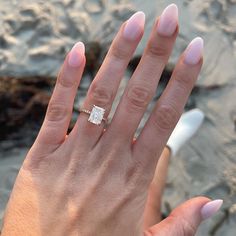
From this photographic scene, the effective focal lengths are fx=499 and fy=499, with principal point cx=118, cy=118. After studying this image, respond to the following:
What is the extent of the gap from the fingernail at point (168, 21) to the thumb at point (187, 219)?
45 cm

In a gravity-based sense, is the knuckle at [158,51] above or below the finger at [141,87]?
above

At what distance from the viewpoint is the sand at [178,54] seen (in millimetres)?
2035

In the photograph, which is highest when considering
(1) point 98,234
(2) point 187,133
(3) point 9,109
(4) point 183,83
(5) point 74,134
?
(4) point 183,83

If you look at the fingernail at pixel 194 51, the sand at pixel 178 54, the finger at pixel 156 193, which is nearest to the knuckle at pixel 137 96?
the fingernail at pixel 194 51

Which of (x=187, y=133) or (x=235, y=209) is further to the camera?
(x=187, y=133)

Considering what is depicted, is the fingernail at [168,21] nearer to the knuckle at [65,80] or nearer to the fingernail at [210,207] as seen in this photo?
the knuckle at [65,80]

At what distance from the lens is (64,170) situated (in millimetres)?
1280

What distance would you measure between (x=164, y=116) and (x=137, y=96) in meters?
0.09

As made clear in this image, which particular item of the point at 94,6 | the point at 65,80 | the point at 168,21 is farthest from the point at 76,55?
the point at 94,6

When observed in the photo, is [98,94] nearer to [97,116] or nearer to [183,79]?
[97,116]

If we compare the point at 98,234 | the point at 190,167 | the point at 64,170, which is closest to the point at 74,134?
the point at 64,170

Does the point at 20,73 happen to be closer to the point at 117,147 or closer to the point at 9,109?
the point at 9,109

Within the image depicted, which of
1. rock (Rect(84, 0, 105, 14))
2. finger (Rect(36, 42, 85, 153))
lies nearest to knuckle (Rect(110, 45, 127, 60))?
finger (Rect(36, 42, 85, 153))

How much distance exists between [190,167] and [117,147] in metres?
0.88
